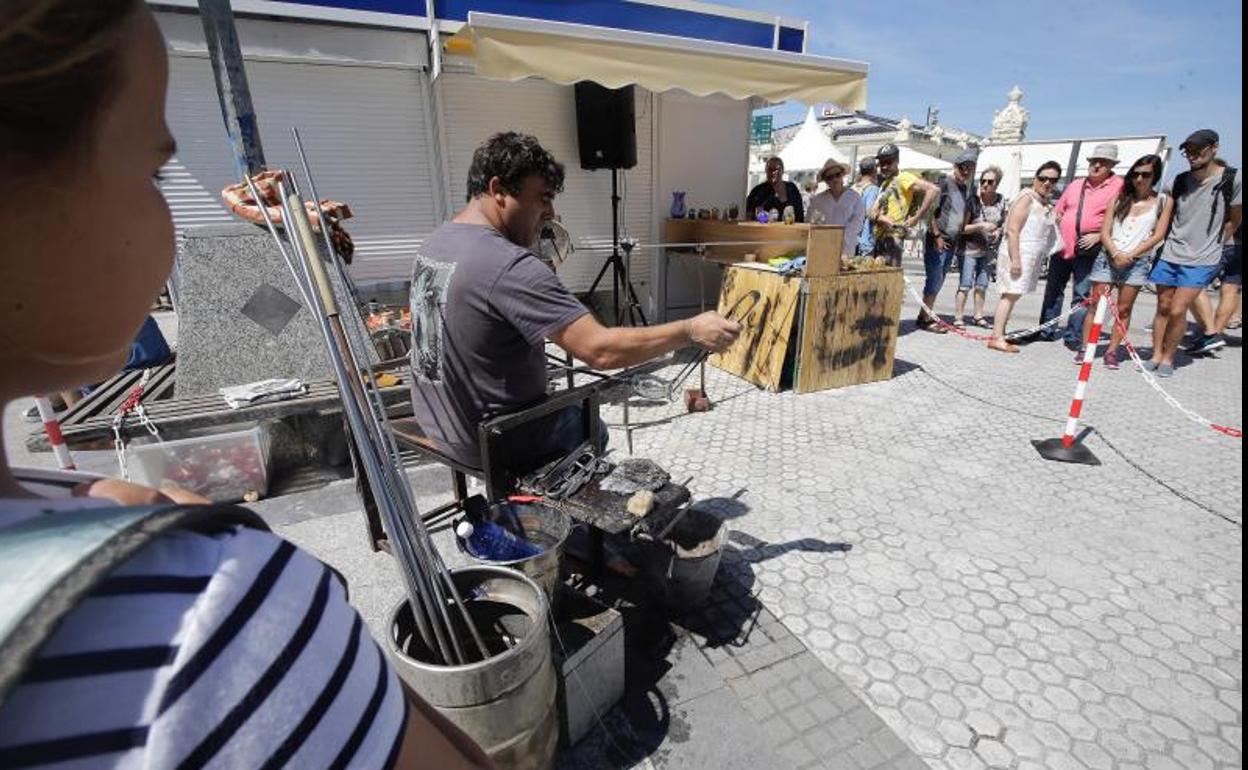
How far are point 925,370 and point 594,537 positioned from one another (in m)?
5.22

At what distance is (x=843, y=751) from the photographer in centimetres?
212

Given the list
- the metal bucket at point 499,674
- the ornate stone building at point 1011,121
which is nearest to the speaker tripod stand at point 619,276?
the metal bucket at point 499,674

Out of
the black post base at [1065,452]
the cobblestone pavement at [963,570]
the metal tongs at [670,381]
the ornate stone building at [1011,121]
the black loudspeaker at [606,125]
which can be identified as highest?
the ornate stone building at [1011,121]

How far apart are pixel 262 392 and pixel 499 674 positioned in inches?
126

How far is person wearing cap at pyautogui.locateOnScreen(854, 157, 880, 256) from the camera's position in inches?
309

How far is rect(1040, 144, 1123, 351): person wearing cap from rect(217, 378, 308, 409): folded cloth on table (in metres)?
7.88

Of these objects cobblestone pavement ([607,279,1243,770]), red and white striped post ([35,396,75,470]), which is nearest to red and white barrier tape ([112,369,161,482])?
red and white striped post ([35,396,75,470])

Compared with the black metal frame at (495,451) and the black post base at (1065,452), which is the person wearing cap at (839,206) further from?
the black metal frame at (495,451)

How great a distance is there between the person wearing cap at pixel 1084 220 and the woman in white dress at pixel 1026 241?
0.19 m

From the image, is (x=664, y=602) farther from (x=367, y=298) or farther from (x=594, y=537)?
(x=367, y=298)

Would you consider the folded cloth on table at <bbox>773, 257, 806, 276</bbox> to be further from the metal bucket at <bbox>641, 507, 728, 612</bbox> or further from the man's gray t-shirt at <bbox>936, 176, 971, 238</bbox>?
the metal bucket at <bbox>641, 507, 728, 612</bbox>

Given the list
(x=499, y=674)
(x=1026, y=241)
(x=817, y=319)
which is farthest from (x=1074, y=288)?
(x=499, y=674)

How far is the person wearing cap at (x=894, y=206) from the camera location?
24.4 ft

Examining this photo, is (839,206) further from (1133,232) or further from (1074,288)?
(1074,288)
